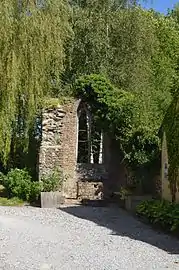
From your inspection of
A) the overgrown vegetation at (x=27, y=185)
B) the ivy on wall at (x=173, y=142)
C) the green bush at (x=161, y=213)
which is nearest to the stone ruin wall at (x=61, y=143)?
the overgrown vegetation at (x=27, y=185)

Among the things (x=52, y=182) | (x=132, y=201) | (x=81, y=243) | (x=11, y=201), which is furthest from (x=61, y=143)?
(x=81, y=243)

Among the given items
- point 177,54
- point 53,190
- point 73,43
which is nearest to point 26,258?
point 53,190

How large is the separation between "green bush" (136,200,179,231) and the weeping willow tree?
4982 millimetres

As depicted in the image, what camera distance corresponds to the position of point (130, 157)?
700 inches

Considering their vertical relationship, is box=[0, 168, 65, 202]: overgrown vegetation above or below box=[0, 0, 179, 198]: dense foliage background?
below

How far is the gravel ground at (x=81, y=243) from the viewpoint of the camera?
8.22 metres

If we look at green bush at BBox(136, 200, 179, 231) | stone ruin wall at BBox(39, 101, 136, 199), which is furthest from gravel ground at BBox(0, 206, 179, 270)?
stone ruin wall at BBox(39, 101, 136, 199)

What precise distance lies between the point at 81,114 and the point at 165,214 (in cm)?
915

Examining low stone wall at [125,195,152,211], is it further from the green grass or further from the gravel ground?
the green grass

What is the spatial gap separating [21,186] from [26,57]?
4514 mm

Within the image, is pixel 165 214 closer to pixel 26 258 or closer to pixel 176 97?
pixel 176 97

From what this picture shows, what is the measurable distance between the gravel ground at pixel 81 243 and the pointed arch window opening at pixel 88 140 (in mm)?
5476

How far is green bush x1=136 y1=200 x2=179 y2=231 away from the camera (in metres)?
11.5

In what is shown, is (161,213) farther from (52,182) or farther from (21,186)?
(21,186)
